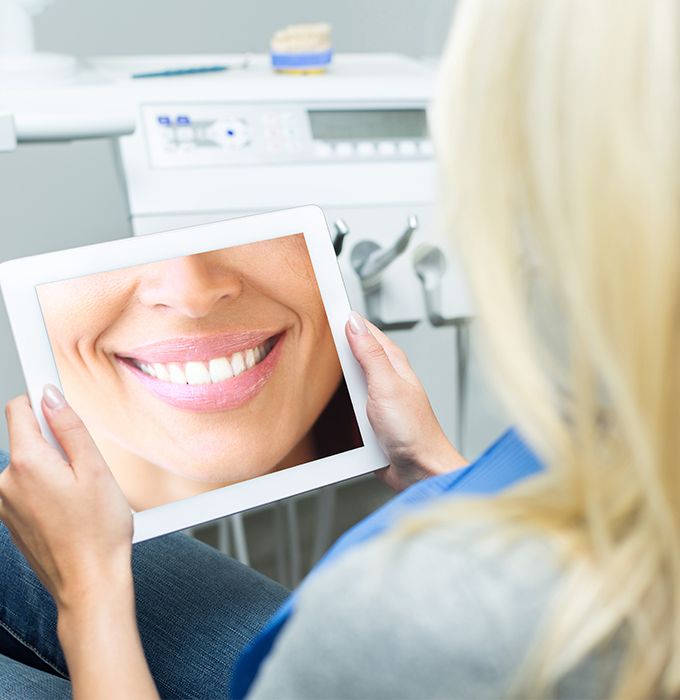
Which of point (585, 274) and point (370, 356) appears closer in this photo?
point (585, 274)

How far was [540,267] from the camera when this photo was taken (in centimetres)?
39

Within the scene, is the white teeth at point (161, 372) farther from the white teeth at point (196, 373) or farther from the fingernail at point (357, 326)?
the fingernail at point (357, 326)

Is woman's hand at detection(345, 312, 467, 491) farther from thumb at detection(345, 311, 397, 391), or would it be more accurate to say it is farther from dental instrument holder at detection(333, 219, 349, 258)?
dental instrument holder at detection(333, 219, 349, 258)

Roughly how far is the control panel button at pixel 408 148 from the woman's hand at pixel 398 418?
384 millimetres

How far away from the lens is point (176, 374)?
2.60 ft

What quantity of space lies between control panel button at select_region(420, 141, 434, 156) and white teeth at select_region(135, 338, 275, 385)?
1.30ft

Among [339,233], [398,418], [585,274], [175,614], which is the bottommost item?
[175,614]

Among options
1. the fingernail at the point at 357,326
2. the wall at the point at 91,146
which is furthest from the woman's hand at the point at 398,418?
the wall at the point at 91,146

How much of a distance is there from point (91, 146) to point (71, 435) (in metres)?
0.93

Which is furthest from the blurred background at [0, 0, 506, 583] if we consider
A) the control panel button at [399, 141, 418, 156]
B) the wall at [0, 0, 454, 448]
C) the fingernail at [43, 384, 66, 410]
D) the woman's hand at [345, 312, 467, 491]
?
the fingernail at [43, 384, 66, 410]

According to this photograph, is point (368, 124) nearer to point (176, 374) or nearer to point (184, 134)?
point (184, 134)

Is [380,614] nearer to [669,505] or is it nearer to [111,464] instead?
[669,505]

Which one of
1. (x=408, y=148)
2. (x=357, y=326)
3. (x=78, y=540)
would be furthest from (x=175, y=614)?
(x=408, y=148)

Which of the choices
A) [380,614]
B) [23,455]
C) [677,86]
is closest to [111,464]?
[23,455]
